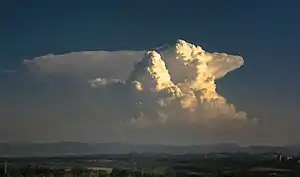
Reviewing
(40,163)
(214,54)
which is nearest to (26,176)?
(40,163)

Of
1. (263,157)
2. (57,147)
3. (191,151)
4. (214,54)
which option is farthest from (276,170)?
(57,147)

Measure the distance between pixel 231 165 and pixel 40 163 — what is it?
21.1 ft

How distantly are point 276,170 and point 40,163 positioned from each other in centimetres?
790

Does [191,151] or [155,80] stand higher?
[155,80]

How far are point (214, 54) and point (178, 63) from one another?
1.35 m

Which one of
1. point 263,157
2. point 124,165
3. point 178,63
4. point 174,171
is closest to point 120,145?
point 124,165

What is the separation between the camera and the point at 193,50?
17.9m

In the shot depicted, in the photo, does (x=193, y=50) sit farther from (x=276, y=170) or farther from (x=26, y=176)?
(x=26, y=176)

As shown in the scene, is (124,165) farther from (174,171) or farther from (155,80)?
(155,80)

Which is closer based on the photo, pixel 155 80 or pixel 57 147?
pixel 155 80

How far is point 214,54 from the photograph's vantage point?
18.3 metres

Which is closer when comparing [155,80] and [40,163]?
[155,80]

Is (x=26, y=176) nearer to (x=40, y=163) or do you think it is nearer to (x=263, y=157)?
(x=40, y=163)

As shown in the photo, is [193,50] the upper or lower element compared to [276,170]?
upper
